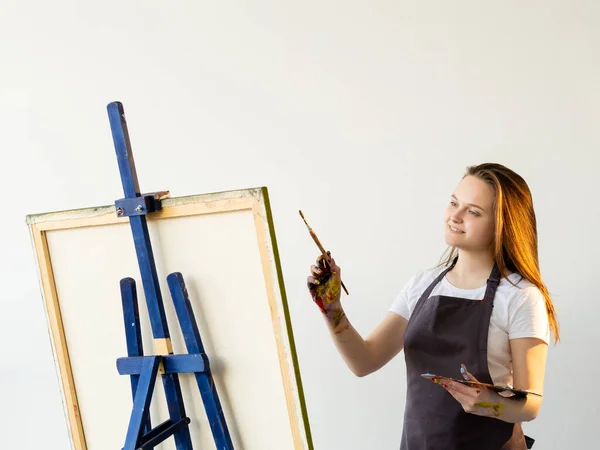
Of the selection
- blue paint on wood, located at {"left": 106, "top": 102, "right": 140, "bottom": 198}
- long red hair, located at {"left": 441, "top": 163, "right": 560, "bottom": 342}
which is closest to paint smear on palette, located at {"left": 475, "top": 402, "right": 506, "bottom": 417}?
long red hair, located at {"left": 441, "top": 163, "right": 560, "bottom": 342}

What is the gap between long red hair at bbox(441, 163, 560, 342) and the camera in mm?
1812

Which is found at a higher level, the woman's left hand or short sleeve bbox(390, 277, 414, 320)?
short sleeve bbox(390, 277, 414, 320)

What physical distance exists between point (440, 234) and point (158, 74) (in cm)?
119

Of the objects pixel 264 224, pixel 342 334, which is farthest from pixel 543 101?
pixel 264 224

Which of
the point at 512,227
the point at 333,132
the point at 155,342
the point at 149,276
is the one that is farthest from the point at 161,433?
the point at 333,132

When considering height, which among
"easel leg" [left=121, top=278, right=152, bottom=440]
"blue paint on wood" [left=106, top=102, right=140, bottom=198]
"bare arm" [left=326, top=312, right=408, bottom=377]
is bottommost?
"bare arm" [left=326, top=312, right=408, bottom=377]

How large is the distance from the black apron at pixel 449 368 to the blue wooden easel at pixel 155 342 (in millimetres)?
446

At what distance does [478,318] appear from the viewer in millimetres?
1822

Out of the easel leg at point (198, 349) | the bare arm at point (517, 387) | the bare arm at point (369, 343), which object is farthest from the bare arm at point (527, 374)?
the easel leg at point (198, 349)

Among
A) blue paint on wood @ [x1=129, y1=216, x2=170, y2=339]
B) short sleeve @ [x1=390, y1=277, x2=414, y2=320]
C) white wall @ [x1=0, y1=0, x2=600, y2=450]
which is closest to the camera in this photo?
blue paint on wood @ [x1=129, y1=216, x2=170, y2=339]

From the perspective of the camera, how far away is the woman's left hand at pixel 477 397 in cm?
162

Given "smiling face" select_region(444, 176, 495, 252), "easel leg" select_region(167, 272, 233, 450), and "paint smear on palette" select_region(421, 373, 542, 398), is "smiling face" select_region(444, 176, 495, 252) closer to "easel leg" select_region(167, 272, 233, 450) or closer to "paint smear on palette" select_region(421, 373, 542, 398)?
"paint smear on palette" select_region(421, 373, 542, 398)

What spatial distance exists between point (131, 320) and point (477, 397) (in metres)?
0.80

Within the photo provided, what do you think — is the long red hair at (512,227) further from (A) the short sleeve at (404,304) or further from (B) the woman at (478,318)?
(A) the short sleeve at (404,304)
